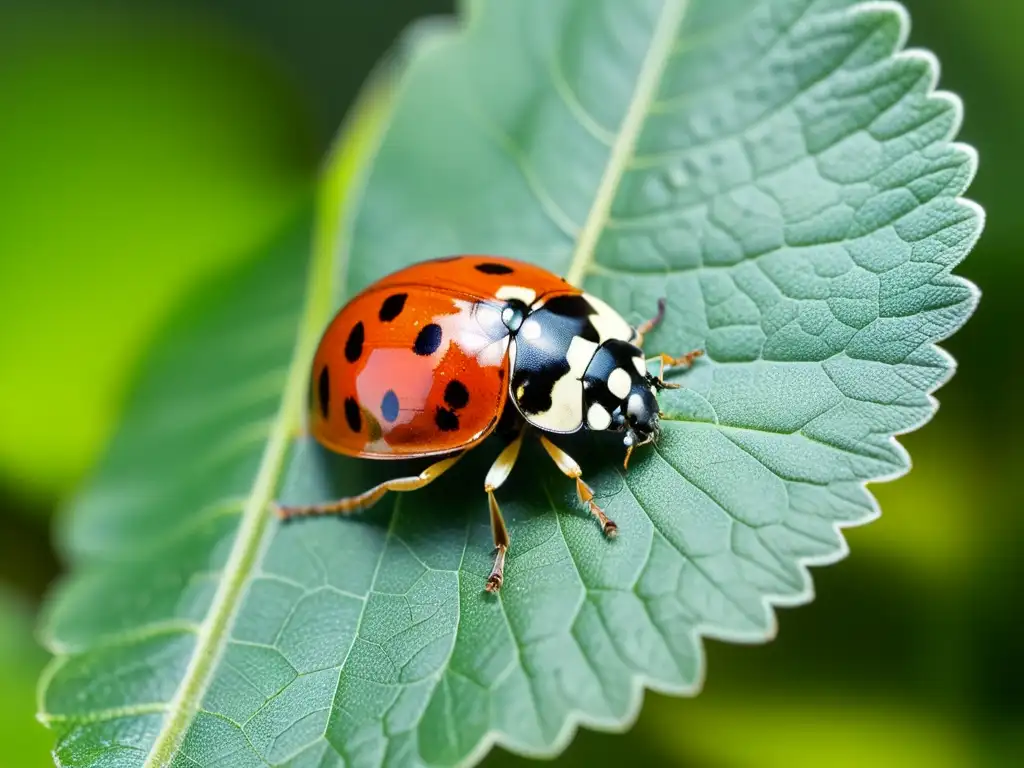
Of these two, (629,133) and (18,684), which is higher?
(629,133)

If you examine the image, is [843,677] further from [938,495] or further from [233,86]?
[233,86]

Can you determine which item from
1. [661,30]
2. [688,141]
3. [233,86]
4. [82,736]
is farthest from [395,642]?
[233,86]

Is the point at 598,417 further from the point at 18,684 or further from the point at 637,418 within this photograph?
the point at 18,684

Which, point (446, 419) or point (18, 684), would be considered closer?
point (446, 419)

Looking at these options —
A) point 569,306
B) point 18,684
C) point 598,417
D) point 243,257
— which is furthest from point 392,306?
point 18,684

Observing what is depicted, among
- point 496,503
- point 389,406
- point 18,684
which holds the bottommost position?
point 18,684

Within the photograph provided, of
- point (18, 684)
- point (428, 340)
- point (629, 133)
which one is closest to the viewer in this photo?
point (428, 340)

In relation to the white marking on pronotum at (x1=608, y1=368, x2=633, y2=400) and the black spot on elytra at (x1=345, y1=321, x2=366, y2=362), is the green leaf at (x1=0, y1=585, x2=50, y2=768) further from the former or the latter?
the white marking on pronotum at (x1=608, y1=368, x2=633, y2=400)
